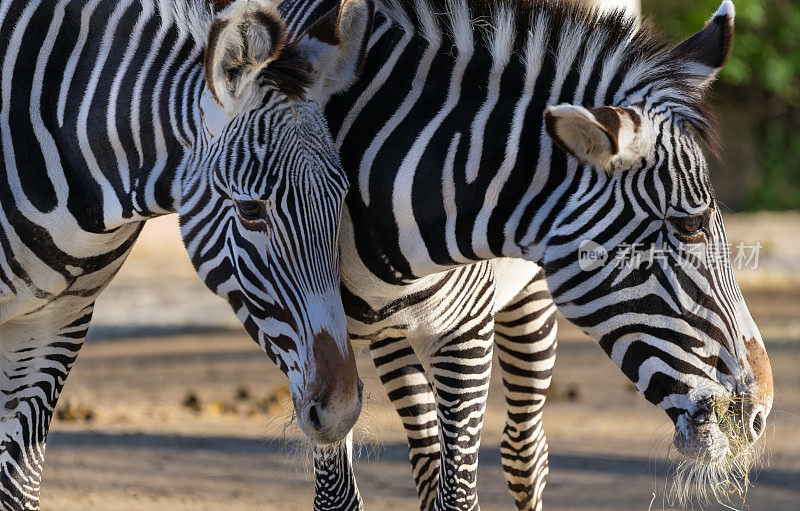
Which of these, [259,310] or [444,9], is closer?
[259,310]

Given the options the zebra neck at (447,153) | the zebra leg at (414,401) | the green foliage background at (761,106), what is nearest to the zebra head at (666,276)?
the zebra neck at (447,153)

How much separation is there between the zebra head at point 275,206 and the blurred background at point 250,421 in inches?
30.1

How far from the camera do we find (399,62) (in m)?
3.41

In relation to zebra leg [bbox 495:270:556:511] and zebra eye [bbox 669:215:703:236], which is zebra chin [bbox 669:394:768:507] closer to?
zebra eye [bbox 669:215:703:236]

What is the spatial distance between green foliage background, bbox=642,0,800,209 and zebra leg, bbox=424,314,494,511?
15.4 metres

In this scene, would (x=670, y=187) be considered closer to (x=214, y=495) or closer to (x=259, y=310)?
(x=259, y=310)

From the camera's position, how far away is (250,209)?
9.85 ft

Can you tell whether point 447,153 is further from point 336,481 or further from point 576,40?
point 336,481

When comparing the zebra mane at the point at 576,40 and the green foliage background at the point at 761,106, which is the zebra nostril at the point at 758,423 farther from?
the green foliage background at the point at 761,106

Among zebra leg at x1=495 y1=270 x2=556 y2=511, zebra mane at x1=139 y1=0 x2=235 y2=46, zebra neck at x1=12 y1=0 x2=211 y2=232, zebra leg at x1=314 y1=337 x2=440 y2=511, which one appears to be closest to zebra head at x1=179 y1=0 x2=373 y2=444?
zebra neck at x1=12 y1=0 x2=211 y2=232

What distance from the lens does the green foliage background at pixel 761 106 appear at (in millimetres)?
18078

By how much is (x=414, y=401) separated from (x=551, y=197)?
1.45 m

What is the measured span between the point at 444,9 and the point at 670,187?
42.8 inches

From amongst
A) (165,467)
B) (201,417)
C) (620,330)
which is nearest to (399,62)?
(620,330)
